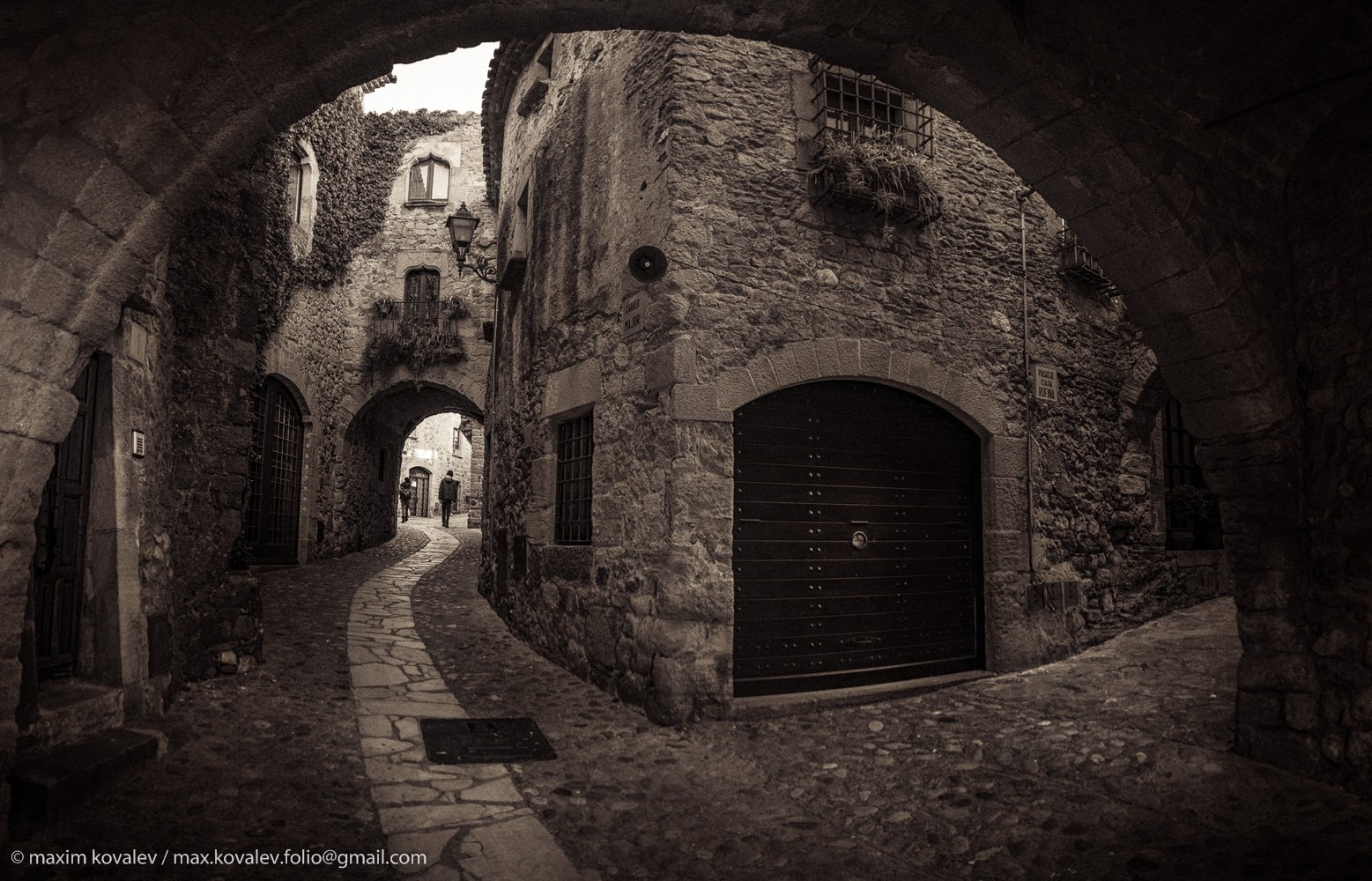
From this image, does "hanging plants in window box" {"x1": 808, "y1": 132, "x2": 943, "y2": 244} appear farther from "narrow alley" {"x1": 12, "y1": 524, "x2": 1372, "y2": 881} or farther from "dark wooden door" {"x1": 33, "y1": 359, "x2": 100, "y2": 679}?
"dark wooden door" {"x1": 33, "y1": 359, "x2": 100, "y2": 679}

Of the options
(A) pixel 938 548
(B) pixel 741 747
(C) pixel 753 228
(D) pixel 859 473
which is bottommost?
(B) pixel 741 747

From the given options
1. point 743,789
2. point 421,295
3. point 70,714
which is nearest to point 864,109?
point 743,789

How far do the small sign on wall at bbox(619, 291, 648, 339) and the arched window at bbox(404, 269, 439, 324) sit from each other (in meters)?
9.14

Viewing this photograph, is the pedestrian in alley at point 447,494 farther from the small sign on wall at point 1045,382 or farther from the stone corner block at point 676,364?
the small sign on wall at point 1045,382

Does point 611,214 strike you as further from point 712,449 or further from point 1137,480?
point 1137,480

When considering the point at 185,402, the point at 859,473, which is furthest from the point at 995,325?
the point at 185,402

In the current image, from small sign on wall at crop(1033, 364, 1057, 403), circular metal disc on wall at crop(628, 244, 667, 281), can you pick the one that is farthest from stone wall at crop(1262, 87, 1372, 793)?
circular metal disc on wall at crop(628, 244, 667, 281)

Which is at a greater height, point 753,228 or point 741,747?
point 753,228

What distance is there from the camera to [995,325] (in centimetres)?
634

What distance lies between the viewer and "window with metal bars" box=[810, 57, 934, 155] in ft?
19.2

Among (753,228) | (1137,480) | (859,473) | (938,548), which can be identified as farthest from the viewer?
(1137,480)

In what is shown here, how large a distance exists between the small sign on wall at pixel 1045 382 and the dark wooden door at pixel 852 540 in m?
0.70

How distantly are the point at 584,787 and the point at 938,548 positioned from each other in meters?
3.58

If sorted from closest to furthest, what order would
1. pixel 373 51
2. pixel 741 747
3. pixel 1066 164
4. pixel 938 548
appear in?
pixel 373 51 → pixel 1066 164 → pixel 741 747 → pixel 938 548
